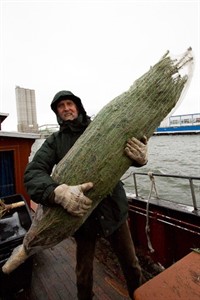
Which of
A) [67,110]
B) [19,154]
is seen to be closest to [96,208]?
[67,110]

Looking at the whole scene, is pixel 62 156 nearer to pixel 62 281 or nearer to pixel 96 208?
pixel 96 208

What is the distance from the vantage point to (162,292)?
4.57ft

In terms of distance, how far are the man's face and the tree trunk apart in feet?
1.24

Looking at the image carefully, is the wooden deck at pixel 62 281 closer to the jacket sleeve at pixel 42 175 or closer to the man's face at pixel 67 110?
the jacket sleeve at pixel 42 175

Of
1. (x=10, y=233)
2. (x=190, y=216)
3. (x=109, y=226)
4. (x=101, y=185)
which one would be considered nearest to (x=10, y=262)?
(x=109, y=226)

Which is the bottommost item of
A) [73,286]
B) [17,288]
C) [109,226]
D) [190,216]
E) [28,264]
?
[73,286]

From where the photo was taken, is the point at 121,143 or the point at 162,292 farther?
the point at 121,143

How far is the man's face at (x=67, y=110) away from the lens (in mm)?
2285

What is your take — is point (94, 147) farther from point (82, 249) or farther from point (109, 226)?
point (82, 249)

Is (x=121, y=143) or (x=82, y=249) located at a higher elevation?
(x=121, y=143)

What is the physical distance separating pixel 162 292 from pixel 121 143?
3.47ft

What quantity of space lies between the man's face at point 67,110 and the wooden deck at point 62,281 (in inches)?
98.4

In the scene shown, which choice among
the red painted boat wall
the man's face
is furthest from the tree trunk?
the red painted boat wall

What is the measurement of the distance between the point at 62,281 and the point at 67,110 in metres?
2.72
